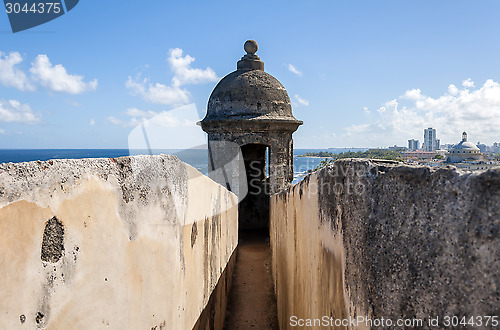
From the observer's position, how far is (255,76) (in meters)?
8.80

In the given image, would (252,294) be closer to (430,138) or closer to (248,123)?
(248,123)

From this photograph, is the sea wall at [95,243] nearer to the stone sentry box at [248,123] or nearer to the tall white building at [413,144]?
the stone sentry box at [248,123]

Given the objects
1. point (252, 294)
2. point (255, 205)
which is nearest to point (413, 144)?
point (255, 205)

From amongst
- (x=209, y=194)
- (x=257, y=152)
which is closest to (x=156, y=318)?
(x=209, y=194)

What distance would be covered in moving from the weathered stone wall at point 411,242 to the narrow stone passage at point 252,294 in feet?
9.67

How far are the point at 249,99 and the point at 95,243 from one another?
7538 mm

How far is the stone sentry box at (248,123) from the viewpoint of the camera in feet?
27.5

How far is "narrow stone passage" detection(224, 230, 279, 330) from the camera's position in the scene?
418cm

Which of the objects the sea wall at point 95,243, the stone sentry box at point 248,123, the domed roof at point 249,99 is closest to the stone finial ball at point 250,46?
the stone sentry box at point 248,123

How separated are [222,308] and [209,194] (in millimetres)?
1601

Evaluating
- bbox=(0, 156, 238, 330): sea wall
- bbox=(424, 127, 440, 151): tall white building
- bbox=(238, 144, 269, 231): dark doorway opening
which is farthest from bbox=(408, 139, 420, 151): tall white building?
bbox=(0, 156, 238, 330): sea wall

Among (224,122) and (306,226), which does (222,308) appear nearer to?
(306,226)

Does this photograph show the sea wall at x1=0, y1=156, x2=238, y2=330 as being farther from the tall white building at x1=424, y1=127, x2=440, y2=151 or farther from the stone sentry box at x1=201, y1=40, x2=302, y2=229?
the tall white building at x1=424, y1=127, x2=440, y2=151

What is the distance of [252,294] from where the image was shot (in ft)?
16.8
